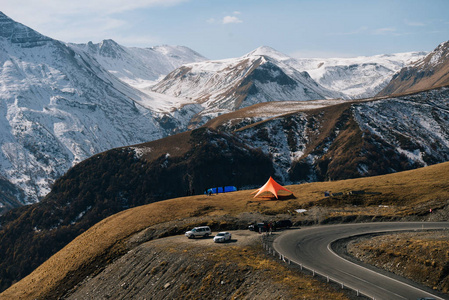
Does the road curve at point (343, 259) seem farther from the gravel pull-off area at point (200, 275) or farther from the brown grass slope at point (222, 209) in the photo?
the brown grass slope at point (222, 209)

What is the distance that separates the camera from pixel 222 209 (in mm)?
79125

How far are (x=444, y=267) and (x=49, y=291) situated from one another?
179 ft

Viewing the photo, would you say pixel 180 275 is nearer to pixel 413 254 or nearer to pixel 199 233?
pixel 199 233

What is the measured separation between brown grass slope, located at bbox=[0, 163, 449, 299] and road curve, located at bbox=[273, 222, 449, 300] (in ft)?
24.5

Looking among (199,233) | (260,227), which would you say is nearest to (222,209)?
(199,233)

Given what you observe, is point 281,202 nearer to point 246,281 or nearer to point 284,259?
point 284,259

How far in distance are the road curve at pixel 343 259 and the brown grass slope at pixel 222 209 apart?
7481 mm

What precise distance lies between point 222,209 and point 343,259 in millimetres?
36236

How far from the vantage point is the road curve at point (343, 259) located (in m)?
35.7

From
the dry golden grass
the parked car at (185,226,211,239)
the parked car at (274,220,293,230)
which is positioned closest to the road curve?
the dry golden grass

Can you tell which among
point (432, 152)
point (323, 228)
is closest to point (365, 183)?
point (323, 228)

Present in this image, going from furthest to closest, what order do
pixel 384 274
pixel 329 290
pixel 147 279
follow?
pixel 147 279, pixel 384 274, pixel 329 290

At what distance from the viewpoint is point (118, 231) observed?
74438mm

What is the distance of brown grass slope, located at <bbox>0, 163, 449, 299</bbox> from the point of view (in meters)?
66.9
